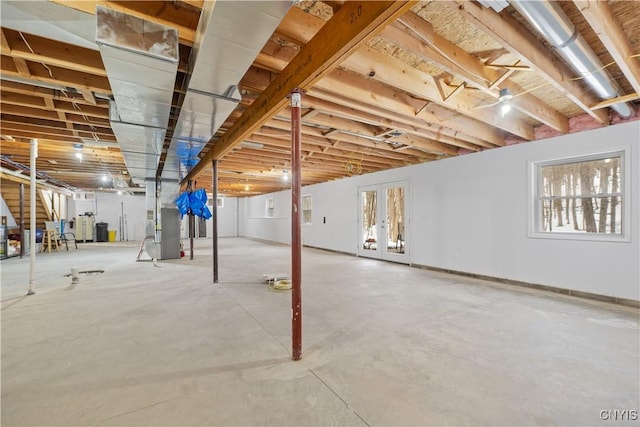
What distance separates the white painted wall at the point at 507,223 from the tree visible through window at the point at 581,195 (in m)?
0.19

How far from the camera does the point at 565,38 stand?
73.3 inches

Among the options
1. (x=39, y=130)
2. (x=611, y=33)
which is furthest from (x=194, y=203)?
(x=611, y=33)

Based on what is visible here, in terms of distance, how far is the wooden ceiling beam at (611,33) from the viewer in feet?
5.63

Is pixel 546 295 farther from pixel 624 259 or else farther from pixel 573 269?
pixel 624 259

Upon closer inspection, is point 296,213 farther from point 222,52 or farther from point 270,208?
point 270,208

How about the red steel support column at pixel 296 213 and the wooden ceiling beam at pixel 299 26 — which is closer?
the wooden ceiling beam at pixel 299 26

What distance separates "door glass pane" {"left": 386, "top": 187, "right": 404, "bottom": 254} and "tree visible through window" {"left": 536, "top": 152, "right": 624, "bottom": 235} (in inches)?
124

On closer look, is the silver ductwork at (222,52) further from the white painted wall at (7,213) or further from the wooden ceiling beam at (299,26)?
the white painted wall at (7,213)

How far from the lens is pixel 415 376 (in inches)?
74.4

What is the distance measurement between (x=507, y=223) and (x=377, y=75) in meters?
3.57

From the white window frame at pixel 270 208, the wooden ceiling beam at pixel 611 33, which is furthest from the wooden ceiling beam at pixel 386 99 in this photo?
the white window frame at pixel 270 208

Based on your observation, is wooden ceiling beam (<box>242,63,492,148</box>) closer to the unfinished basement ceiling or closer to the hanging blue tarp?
the unfinished basement ceiling

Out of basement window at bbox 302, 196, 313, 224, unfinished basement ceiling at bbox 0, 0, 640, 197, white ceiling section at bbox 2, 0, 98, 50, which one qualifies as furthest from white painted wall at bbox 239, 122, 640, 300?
white ceiling section at bbox 2, 0, 98, 50

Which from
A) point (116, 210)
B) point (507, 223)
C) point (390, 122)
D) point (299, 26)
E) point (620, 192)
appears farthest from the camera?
point (116, 210)
